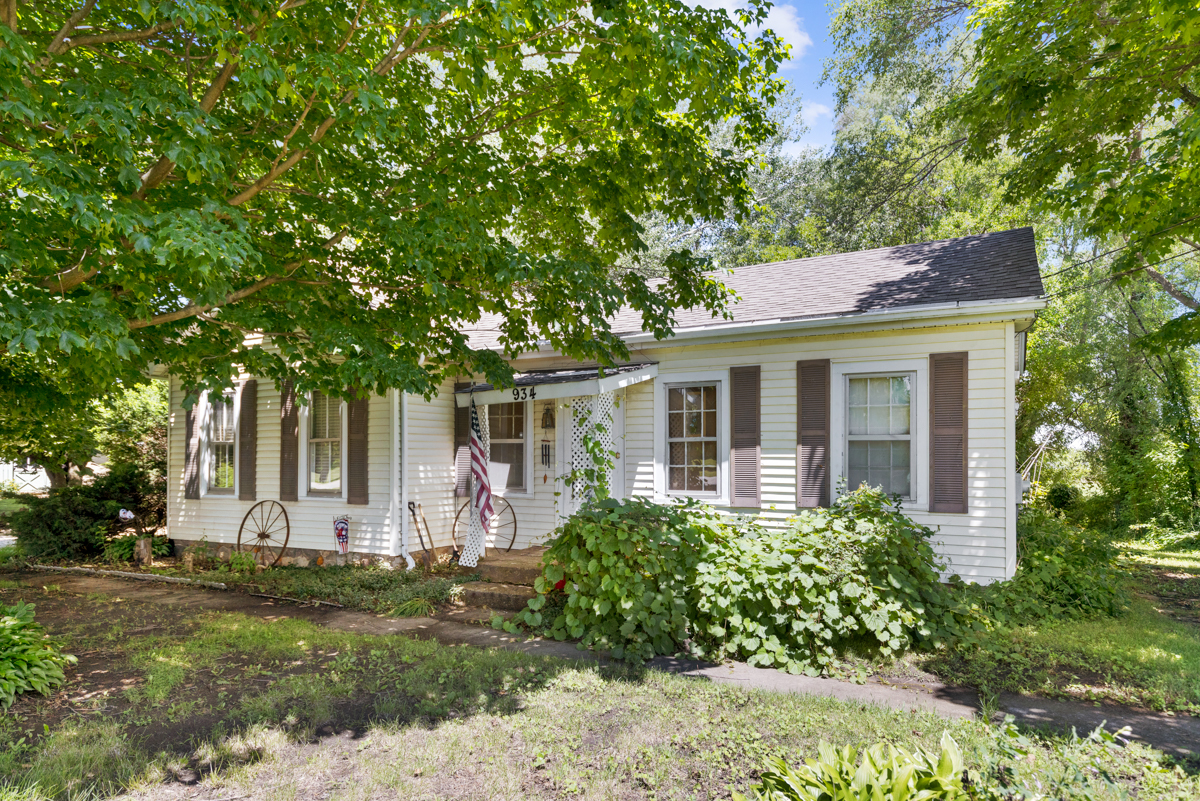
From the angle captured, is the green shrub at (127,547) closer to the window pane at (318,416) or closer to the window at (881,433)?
the window pane at (318,416)

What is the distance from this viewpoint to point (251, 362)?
6.27 meters

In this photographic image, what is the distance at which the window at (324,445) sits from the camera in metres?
10.5

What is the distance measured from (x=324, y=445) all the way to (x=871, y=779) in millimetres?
9608

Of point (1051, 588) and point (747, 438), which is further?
point (747, 438)

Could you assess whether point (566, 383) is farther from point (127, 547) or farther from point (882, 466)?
point (127, 547)

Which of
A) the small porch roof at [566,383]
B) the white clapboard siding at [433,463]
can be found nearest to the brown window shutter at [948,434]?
the small porch roof at [566,383]

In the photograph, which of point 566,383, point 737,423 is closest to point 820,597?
point 737,423

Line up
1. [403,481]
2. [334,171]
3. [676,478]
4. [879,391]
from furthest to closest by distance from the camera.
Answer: [403,481], [676,478], [879,391], [334,171]

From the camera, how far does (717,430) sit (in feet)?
29.2

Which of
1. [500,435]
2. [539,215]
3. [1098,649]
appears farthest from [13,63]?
[1098,649]

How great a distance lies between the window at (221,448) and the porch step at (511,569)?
5.80 m

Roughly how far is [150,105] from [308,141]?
1.41 meters

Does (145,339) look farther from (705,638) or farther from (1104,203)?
(1104,203)

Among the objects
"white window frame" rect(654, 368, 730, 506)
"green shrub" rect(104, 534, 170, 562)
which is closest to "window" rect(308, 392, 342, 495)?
"green shrub" rect(104, 534, 170, 562)
